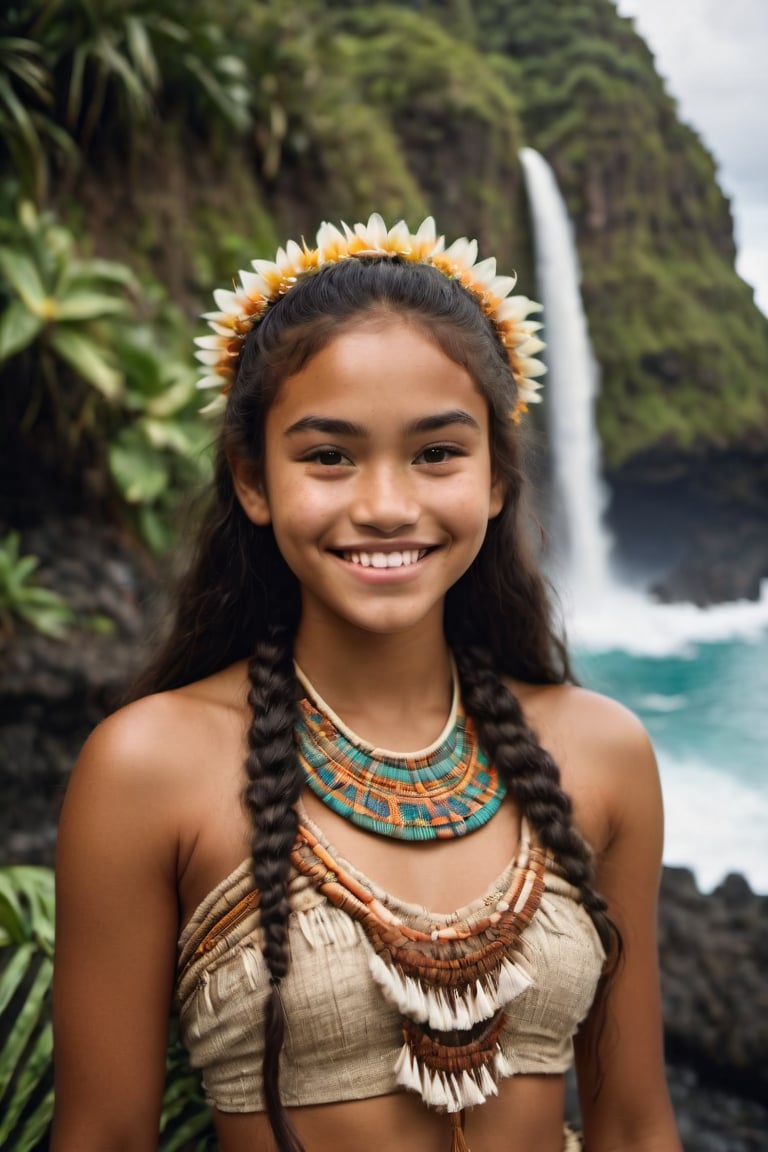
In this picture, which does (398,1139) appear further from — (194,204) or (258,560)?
(194,204)

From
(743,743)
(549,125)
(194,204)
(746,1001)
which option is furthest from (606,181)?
(746,1001)

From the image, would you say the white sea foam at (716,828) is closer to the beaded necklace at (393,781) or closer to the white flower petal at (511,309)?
the beaded necklace at (393,781)

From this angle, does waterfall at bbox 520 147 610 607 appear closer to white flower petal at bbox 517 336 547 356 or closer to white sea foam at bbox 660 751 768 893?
white sea foam at bbox 660 751 768 893

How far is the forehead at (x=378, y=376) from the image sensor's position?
153 centimetres

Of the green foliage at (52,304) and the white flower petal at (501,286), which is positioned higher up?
the green foliage at (52,304)

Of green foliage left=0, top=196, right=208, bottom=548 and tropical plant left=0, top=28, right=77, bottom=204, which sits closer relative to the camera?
green foliage left=0, top=196, right=208, bottom=548

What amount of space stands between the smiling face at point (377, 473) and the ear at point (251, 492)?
12 cm

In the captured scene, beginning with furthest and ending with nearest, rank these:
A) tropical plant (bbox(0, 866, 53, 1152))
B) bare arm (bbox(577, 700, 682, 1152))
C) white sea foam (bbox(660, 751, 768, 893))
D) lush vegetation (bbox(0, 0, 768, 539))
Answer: lush vegetation (bbox(0, 0, 768, 539)), white sea foam (bbox(660, 751, 768, 893)), tropical plant (bbox(0, 866, 53, 1152)), bare arm (bbox(577, 700, 682, 1152))

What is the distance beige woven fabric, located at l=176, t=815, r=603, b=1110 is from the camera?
149 cm

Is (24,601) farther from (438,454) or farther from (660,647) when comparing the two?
(660,647)

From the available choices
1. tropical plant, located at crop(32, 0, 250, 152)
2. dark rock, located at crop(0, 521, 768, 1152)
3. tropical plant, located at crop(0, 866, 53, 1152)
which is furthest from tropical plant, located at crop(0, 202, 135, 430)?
tropical plant, located at crop(0, 866, 53, 1152)

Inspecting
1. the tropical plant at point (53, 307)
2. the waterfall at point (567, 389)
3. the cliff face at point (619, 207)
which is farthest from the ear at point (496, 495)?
the waterfall at point (567, 389)

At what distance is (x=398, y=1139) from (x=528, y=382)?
124cm

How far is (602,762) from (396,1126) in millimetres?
657
